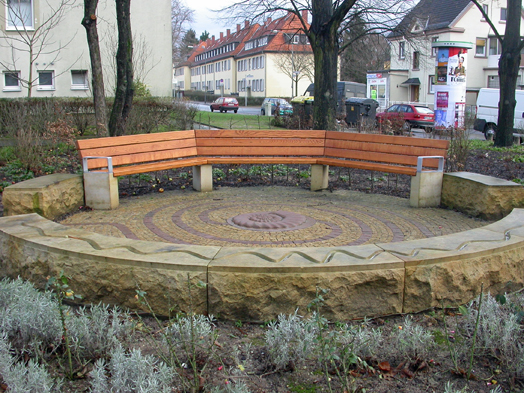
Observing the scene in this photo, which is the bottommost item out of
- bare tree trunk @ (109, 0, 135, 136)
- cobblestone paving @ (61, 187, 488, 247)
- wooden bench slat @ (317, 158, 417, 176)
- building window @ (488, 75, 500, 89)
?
cobblestone paving @ (61, 187, 488, 247)

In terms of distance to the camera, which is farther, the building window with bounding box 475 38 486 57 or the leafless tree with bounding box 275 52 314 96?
the leafless tree with bounding box 275 52 314 96

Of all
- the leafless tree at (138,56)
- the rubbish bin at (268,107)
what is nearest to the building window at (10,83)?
the leafless tree at (138,56)

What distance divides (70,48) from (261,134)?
17.5m

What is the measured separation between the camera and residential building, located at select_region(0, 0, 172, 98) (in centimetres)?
2141

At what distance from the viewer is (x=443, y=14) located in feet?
143

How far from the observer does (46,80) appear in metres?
23.2

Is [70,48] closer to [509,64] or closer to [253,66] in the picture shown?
[509,64]

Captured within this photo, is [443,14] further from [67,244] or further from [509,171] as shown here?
[67,244]

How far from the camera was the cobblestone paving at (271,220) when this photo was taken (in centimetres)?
553

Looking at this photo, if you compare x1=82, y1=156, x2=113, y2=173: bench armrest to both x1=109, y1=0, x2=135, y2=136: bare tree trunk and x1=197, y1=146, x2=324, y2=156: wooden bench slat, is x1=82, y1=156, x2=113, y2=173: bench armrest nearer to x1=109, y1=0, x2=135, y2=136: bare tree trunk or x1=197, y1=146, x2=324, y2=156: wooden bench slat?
x1=197, y1=146, x2=324, y2=156: wooden bench slat

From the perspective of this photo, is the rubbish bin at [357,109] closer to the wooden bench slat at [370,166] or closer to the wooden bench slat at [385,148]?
the wooden bench slat at [385,148]

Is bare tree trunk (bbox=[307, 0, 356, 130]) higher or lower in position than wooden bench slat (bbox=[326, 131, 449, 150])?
higher

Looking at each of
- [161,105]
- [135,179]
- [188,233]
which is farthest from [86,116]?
[188,233]

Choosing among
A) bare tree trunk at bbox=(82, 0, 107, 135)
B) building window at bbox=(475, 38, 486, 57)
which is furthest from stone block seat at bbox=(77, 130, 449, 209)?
building window at bbox=(475, 38, 486, 57)
